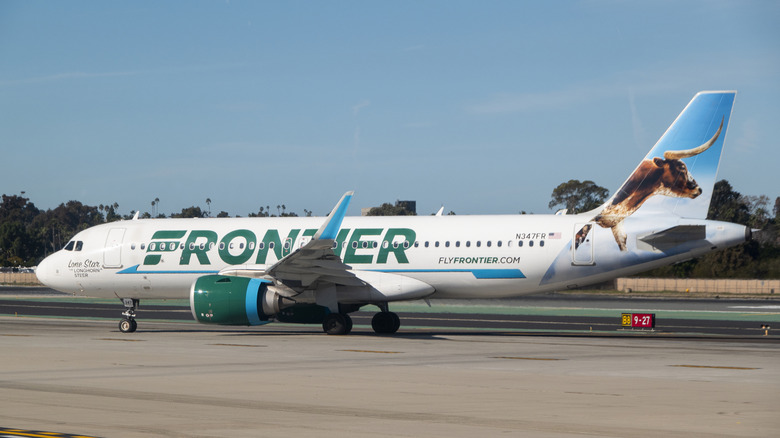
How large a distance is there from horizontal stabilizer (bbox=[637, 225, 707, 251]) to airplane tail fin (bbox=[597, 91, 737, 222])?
1.06m

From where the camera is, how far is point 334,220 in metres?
26.9

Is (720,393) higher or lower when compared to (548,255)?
lower

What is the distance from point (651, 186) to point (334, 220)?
370 inches

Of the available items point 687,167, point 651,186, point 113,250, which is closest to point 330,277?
point 113,250

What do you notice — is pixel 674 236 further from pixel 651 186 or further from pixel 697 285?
pixel 697 285

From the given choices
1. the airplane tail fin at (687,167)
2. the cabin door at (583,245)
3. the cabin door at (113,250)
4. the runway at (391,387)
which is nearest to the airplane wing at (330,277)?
the runway at (391,387)

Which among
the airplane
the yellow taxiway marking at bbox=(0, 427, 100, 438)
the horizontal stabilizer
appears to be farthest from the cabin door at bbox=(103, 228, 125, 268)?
the yellow taxiway marking at bbox=(0, 427, 100, 438)

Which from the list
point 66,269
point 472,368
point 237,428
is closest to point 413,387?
point 472,368

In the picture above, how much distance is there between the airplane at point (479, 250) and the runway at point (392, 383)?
1.26 metres

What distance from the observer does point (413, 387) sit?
1547 centimetres

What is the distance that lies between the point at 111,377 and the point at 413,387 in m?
5.59

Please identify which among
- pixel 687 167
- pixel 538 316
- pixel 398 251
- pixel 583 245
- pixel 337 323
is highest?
pixel 687 167

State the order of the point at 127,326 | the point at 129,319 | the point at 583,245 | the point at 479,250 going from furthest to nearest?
1. the point at 129,319
2. the point at 127,326
3. the point at 479,250
4. the point at 583,245

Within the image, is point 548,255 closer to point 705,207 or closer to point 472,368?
point 705,207
